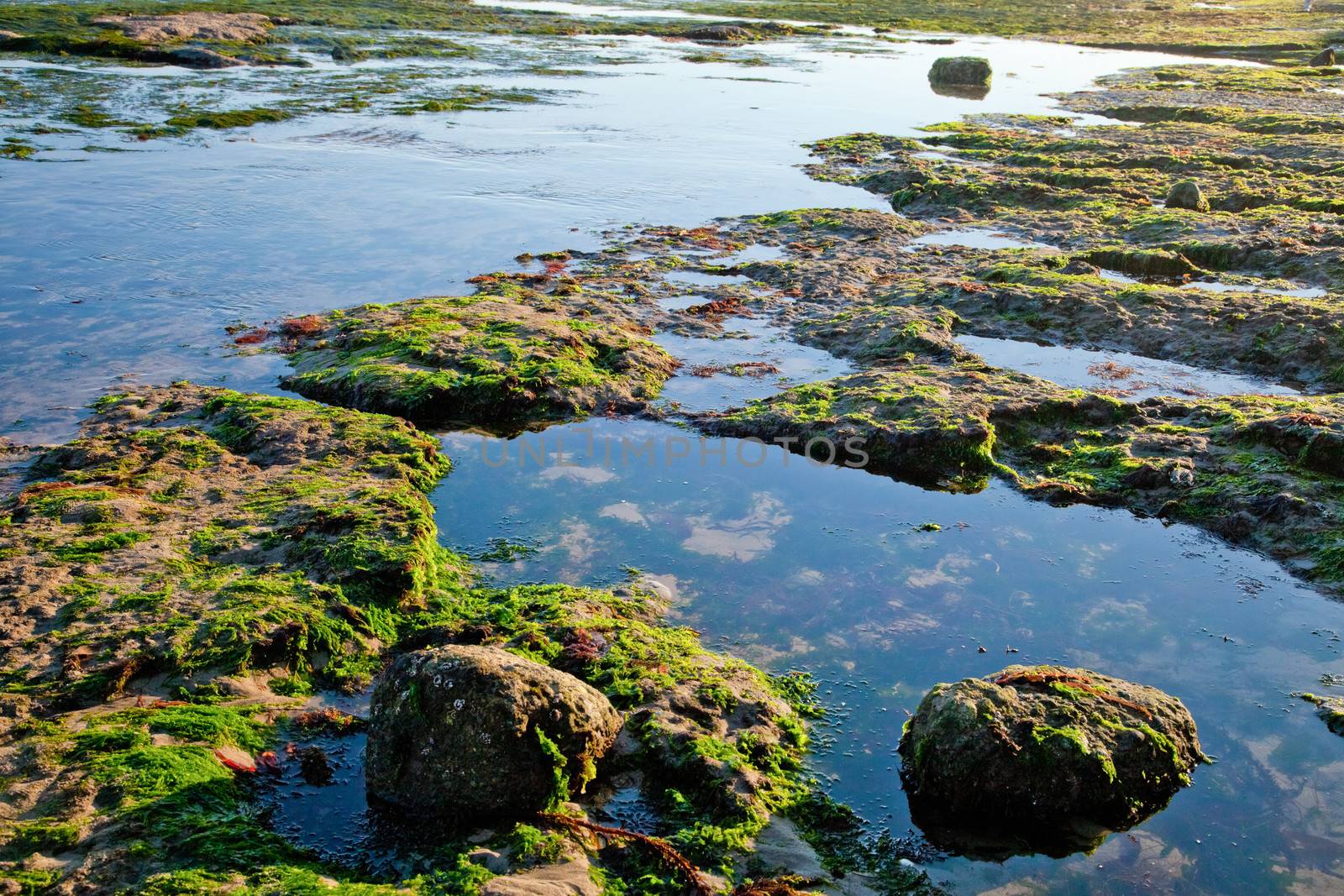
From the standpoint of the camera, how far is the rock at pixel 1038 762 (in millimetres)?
5348

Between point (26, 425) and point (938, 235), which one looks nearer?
point (26, 425)

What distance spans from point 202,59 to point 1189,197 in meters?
29.4

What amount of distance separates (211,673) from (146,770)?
0.99 meters

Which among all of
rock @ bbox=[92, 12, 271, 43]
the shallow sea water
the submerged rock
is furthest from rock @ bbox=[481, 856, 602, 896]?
rock @ bbox=[92, 12, 271, 43]

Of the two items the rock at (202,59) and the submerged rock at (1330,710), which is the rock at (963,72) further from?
the submerged rock at (1330,710)

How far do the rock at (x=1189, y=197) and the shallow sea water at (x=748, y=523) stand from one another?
217 inches

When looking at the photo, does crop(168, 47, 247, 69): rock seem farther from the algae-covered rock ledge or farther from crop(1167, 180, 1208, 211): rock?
crop(1167, 180, 1208, 211): rock

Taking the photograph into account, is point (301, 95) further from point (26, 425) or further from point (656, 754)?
point (656, 754)

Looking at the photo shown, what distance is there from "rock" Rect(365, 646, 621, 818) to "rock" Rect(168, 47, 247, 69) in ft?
105

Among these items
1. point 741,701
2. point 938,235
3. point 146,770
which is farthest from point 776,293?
point 146,770

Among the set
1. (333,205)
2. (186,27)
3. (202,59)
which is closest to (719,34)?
(186,27)

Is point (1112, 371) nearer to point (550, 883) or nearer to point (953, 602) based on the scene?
point (953, 602)

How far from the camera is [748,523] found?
27.1ft

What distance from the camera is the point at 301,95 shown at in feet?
88.8
